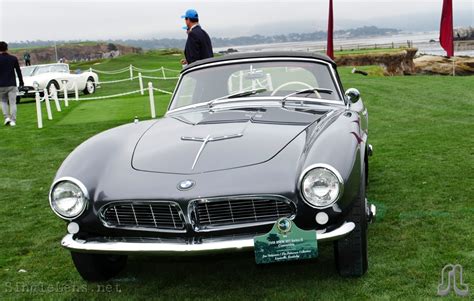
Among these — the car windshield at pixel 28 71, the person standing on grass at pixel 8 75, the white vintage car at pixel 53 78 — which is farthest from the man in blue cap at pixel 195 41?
the car windshield at pixel 28 71

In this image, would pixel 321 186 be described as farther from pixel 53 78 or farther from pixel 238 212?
pixel 53 78

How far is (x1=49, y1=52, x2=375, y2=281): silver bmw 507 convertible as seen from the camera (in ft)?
10.6

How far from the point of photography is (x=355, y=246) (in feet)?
11.6

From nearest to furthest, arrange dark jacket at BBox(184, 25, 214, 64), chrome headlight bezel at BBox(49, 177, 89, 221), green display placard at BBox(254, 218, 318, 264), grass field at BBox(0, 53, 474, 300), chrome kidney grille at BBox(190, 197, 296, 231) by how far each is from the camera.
→ green display placard at BBox(254, 218, 318, 264) → chrome kidney grille at BBox(190, 197, 296, 231) → chrome headlight bezel at BBox(49, 177, 89, 221) → grass field at BBox(0, 53, 474, 300) → dark jacket at BBox(184, 25, 214, 64)

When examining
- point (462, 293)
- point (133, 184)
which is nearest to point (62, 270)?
point (133, 184)

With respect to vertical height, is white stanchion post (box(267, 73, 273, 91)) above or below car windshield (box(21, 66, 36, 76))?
above

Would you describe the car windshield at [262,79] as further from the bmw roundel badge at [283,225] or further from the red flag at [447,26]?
the red flag at [447,26]

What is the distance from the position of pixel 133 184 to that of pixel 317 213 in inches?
44.0

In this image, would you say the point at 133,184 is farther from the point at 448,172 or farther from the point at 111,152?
the point at 448,172

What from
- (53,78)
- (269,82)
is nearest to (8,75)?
(53,78)

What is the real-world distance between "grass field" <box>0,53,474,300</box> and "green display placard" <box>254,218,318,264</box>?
21 cm

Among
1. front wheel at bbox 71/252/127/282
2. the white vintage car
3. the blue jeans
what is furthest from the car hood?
the white vintage car

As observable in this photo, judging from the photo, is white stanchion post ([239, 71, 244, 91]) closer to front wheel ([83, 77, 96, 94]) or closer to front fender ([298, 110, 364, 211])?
front fender ([298, 110, 364, 211])

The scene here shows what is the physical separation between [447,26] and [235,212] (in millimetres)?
17938
